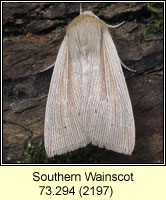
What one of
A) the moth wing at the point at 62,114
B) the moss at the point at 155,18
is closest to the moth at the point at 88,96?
the moth wing at the point at 62,114

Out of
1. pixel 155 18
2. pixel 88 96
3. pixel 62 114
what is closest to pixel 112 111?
pixel 88 96

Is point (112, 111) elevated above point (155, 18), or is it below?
below

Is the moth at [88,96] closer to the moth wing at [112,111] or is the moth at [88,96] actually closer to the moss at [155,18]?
the moth wing at [112,111]

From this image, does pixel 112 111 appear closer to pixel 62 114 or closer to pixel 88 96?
pixel 88 96

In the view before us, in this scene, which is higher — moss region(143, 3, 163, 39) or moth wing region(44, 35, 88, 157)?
moss region(143, 3, 163, 39)

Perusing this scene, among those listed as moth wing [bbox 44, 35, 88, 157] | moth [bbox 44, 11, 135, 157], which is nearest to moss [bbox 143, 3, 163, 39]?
moth [bbox 44, 11, 135, 157]

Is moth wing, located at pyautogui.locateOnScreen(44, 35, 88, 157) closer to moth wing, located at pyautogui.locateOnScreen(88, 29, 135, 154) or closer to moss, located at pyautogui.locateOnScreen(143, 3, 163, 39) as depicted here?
moth wing, located at pyautogui.locateOnScreen(88, 29, 135, 154)

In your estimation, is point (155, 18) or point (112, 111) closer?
point (112, 111)

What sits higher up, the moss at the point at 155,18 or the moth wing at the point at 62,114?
the moss at the point at 155,18
